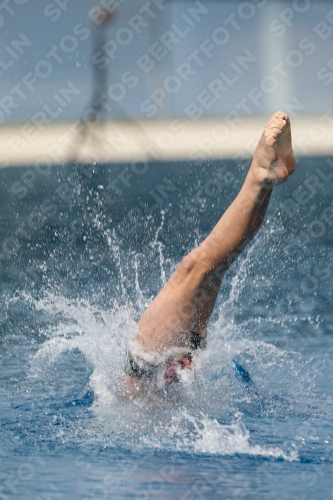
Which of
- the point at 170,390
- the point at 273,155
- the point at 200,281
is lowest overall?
the point at 170,390

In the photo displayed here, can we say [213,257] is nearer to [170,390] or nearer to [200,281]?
[200,281]

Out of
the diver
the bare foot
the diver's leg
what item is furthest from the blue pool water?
the bare foot

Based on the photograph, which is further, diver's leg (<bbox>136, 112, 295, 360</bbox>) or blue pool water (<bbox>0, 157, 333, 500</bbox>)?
diver's leg (<bbox>136, 112, 295, 360</bbox>)

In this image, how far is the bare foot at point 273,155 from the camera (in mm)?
2688

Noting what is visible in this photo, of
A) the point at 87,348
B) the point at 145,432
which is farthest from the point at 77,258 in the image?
the point at 145,432

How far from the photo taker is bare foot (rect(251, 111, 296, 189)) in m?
2.69

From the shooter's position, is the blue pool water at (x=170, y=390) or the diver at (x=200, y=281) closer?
the blue pool water at (x=170, y=390)

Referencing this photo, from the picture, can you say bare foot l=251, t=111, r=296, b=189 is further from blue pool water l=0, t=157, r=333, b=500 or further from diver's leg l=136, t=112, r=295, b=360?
blue pool water l=0, t=157, r=333, b=500

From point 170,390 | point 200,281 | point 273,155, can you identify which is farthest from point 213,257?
point 170,390

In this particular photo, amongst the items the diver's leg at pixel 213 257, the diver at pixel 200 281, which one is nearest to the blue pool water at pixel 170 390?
the diver at pixel 200 281

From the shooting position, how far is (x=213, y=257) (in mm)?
2766

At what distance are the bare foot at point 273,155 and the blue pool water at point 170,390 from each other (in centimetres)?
83

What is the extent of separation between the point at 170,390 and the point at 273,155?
100 cm

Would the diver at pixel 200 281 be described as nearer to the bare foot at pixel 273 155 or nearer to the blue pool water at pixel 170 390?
the bare foot at pixel 273 155
